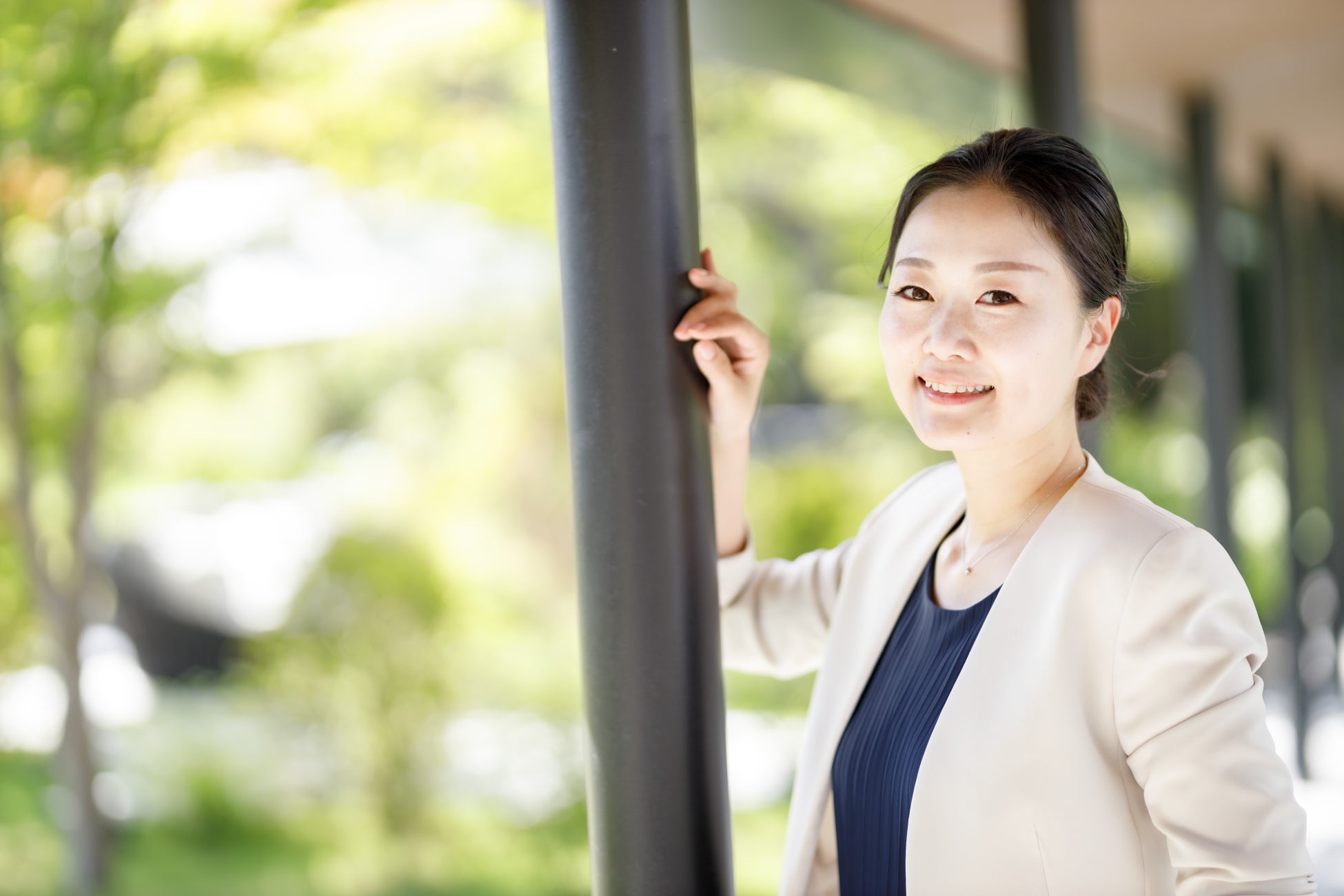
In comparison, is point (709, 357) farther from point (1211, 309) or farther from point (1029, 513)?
point (1211, 309)

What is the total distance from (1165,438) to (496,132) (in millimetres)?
6372

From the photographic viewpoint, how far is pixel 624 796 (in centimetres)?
144

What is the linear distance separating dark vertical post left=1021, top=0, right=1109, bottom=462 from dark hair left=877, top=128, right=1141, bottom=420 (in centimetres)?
174

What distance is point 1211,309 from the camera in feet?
15.8

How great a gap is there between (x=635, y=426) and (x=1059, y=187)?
540 mm

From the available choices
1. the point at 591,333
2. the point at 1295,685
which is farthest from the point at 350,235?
the point at 591,333

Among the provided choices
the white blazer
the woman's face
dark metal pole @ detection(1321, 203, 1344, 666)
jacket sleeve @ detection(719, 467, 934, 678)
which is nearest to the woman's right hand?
the woman's face

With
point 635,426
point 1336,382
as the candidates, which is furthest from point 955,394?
point 1336,382

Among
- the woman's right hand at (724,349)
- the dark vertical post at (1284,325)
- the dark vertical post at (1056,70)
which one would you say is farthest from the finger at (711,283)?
the dark vertical post at (1284,325)

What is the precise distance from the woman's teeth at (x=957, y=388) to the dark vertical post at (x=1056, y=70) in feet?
5.94

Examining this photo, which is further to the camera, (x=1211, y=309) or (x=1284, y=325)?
(x=1284, y=325)

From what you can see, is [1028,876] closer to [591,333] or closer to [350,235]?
[591,333]

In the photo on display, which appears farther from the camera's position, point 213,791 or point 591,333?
Result: point 213,791

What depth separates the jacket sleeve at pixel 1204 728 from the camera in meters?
1.12
